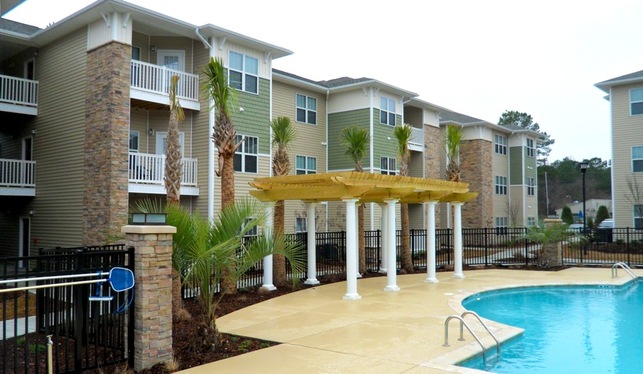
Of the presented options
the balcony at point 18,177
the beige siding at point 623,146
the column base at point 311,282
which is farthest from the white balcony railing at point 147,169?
the beige siding at point 623,146

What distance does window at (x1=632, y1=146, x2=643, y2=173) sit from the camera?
2881cm

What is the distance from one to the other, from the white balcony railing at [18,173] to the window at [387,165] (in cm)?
1612

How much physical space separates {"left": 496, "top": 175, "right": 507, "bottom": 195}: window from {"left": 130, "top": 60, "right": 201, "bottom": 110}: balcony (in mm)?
25946

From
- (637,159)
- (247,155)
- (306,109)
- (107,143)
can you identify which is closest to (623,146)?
(637,159)

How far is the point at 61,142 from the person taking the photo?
18562 mm

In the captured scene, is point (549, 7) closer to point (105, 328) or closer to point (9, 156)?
point (105, 328)

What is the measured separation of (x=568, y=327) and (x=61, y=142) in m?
17.3

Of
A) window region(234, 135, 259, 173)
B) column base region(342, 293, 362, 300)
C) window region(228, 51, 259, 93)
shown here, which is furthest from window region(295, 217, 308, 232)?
column base region(342, 293, 362, 300)

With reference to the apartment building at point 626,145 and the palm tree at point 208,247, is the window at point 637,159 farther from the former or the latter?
the palm tree at point 208,247

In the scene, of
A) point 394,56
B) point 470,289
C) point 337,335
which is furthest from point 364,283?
point 394,56

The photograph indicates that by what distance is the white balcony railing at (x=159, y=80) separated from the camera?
17.2 meters

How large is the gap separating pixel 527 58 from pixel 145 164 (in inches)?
714

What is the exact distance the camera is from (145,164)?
17438 mm

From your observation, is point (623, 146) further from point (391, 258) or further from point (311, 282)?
point (311, 282)
